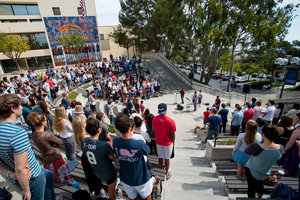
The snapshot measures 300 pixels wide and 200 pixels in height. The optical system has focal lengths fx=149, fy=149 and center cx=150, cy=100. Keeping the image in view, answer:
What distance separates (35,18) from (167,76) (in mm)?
27095

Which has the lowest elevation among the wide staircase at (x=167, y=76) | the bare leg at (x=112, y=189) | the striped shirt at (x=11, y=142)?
the wide staircase at (x=167, y=76)

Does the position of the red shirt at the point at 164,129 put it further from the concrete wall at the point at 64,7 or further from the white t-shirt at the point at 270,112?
the concrete wall at the point at 64,7

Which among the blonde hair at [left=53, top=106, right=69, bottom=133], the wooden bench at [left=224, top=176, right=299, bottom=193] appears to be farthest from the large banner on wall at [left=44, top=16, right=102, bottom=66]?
the wooden bench at [left=224, top=176, right=299, bottom=193]

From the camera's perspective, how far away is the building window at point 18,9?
25878 millimetres

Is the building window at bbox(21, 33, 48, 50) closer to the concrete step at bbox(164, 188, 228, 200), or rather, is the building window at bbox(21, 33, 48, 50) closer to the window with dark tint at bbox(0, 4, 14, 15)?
the window with dark tint at bbox(0, 4, 14, 15)

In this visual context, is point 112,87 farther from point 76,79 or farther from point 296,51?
point 296,51

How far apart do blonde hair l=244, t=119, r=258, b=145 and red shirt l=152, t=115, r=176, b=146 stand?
1.49 metres

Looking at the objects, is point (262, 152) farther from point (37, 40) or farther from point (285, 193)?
point (37, 40)

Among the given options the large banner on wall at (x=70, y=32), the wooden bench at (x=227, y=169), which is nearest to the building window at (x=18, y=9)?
the large banner on wall at (x=70, y=32)

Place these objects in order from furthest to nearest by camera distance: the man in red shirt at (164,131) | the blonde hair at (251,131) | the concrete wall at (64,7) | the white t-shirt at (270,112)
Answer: the concrete wall at (64,7) → the white t-shirt at (270,112) → the man in red shirt at (164,131) → the blonde hair at (251,131)

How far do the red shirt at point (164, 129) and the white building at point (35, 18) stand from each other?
1193 inches

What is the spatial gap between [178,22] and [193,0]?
129 inches

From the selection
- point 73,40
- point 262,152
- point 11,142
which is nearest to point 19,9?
point 73,40

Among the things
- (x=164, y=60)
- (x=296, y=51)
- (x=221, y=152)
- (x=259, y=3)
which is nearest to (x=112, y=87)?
(x=221, y=152)
